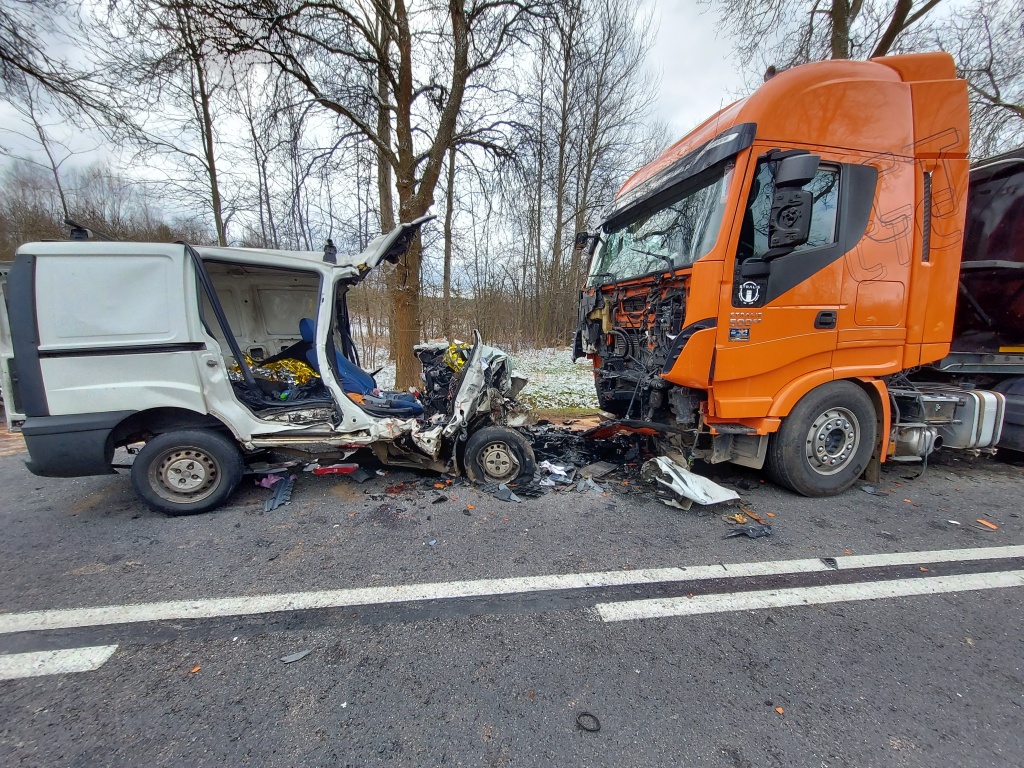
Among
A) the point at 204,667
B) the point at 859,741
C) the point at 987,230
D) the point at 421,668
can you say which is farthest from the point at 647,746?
the point at 987,230

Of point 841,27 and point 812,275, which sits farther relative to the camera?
point 841,27

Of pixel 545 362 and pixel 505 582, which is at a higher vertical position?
pixel 545 362

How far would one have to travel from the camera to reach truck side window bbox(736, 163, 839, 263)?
A: 3170mm

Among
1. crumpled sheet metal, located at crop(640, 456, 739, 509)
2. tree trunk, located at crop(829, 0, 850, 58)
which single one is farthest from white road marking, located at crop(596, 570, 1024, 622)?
tree trunk, located at crop(829, 0, 850, 58)

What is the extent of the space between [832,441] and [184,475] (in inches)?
222

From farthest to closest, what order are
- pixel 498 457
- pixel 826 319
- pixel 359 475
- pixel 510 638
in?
pixel 359 475 < pixel 498 457 < pixel 826 319 < pixel 510 638

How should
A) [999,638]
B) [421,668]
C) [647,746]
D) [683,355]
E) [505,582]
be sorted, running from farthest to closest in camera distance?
1. [683,355]
2. [505,582]
3. [999,638]
4. [421,668]
5. [647,746]

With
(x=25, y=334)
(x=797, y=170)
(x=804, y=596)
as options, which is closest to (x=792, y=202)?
(x=797, y=170)

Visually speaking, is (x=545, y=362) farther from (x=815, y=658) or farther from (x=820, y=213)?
(x=815, y=658)

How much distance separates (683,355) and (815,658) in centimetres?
201

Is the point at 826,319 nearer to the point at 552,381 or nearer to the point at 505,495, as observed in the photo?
the point at 505,495

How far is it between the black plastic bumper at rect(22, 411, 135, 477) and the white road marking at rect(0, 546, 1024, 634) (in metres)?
1.27

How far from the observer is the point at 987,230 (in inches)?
171

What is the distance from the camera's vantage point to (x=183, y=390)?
338 centimetres
